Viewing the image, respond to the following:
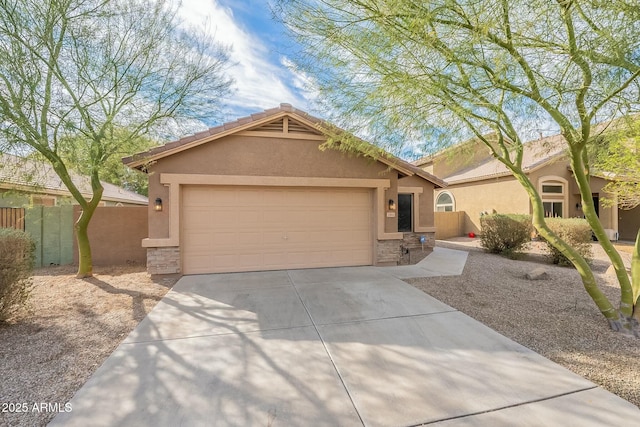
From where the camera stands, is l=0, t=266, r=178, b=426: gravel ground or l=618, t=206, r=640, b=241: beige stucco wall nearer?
l=0, t=266, r=178, b=426: gravel ground

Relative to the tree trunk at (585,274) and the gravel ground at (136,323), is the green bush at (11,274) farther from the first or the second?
the tree trunk at (585,274)

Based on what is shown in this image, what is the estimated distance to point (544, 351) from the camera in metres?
3.68

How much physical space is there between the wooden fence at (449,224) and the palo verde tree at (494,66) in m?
13.2

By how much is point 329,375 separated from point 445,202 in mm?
20342

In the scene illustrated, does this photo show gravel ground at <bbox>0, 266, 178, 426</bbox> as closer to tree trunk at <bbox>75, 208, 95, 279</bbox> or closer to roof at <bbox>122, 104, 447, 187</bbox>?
tree trunk at <bbox>75, 208, 95, 279</bbox>

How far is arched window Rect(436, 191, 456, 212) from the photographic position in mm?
20406

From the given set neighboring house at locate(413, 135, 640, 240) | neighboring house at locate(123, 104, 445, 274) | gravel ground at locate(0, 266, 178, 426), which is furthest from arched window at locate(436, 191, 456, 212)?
gravel ground at locate(0, 266, 178, 426)

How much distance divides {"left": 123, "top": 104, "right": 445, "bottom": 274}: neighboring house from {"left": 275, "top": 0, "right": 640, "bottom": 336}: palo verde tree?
2.77 metres

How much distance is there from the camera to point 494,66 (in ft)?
14.0

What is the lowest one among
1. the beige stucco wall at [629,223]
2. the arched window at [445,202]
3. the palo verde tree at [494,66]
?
the beige stucco wall at [629,223]

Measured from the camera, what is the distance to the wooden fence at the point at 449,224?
58.6 feet

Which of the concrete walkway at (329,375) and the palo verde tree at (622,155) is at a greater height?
the palo verde tree at (622,155)

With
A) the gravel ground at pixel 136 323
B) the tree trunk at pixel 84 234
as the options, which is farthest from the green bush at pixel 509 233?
the tree trunk at pixel 84 234

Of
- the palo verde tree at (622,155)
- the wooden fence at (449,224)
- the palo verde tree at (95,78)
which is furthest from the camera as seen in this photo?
the wooden fence at (449,224)
